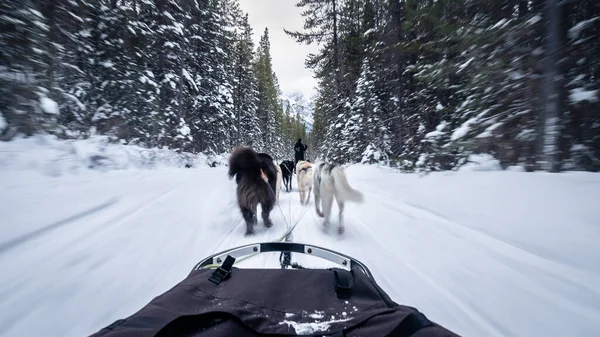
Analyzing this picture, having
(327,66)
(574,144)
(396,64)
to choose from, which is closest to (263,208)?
(574,144)

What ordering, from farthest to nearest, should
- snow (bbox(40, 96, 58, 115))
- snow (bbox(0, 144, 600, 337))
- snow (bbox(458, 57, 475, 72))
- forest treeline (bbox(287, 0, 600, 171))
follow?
snow (bbox(458, 57, 475, 72))
snow (bbox(40, 96, 58, 115))
forest treeline (bbox(287, 0, 600, 171))
snow (bbox(0, 144, 600, 337))

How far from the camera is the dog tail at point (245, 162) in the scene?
11.5ft

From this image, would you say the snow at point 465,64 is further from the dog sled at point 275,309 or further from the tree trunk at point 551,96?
the dog sled at point 275,309

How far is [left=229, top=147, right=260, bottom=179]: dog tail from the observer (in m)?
3.51

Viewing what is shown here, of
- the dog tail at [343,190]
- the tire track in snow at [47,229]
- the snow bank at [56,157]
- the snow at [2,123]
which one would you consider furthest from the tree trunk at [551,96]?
the snow at [2,123]

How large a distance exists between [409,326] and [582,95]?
422 centimetres

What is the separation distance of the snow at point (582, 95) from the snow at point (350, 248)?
1167 mm

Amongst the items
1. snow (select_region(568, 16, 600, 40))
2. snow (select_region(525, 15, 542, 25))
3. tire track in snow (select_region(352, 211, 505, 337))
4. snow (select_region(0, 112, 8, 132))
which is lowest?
tire track in snow (select_region(352, 211, 505, 337))

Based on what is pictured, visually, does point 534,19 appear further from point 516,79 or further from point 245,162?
point 245,162

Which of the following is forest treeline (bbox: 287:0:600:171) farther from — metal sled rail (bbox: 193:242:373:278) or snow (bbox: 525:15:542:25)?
metal sled rail (bbox: 193:242:373:278)

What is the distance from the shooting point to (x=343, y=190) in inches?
140

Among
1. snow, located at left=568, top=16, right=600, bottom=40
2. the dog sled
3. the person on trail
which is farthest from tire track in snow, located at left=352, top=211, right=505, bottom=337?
the person on trail

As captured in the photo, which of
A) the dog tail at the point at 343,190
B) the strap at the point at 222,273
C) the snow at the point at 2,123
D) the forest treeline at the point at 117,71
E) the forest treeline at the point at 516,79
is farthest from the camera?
the dog tail at the point at 343,190

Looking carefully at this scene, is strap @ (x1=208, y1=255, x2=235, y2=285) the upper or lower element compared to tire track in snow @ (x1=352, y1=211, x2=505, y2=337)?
upper
